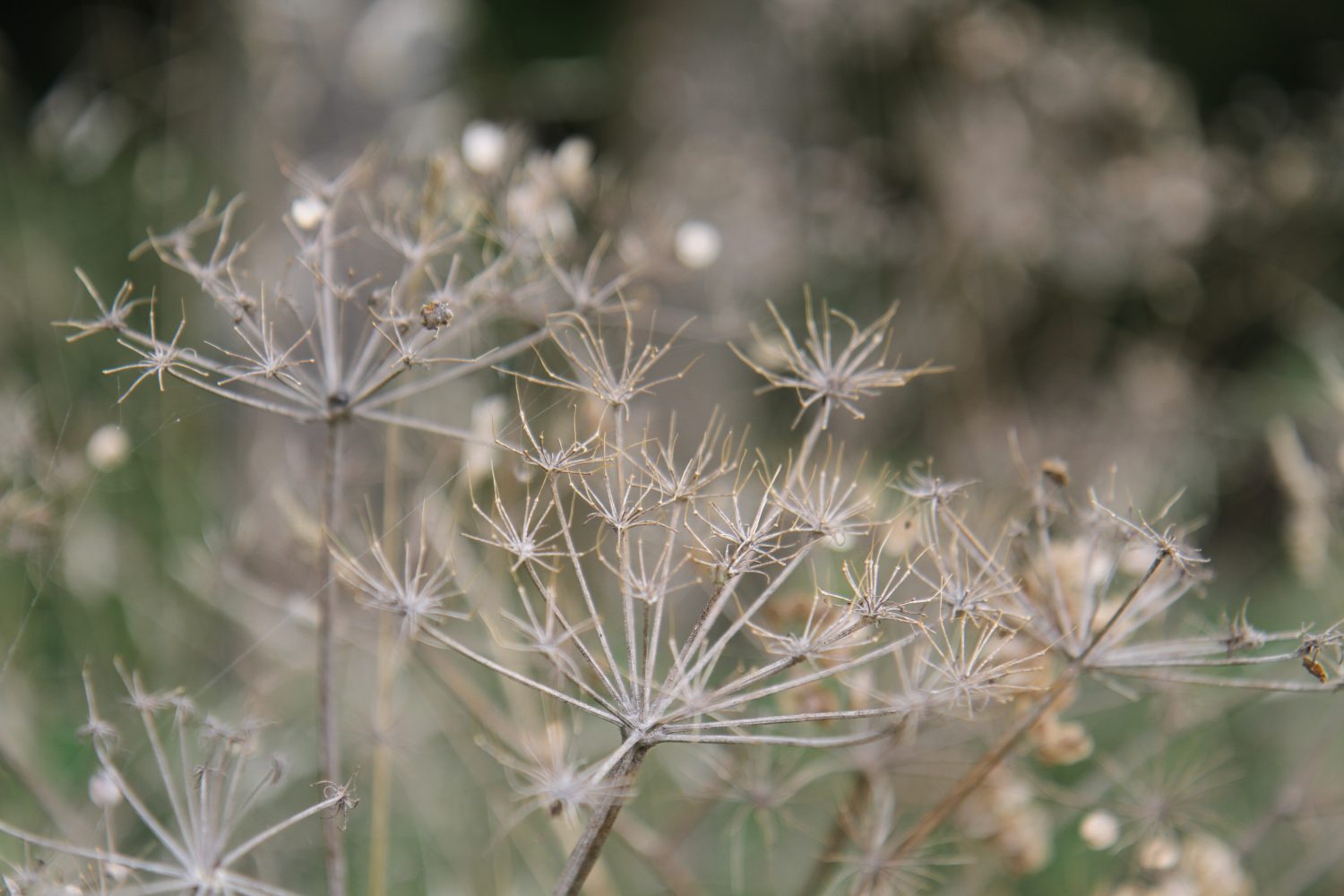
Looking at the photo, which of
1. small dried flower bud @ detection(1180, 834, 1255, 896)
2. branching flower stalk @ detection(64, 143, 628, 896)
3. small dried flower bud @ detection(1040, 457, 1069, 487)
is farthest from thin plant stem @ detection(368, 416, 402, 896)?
small dried flower bud @ detection(1180, 834, 1255, 896)

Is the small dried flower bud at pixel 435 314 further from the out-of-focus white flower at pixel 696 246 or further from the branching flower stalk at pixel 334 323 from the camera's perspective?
the out-of-focus white flower at pixel 696 246

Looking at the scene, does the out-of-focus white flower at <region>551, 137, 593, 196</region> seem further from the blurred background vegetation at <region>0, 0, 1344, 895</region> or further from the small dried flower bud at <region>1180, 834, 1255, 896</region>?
the small dried flower bud at <region>1180, 834, 1255, 896</region>

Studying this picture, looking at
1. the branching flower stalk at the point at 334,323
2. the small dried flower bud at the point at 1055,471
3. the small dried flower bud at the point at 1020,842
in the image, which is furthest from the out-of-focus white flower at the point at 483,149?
the small dried flower bud at the point at 1020,842

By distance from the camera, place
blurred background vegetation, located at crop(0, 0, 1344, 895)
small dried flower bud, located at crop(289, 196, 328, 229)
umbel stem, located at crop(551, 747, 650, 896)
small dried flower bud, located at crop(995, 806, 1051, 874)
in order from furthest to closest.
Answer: blurred background vegetation, located at crop(0, 0, 1344, 895) → small dried flower bud, located at crop(995, 806, 1051, 874) → small dried flower bud, located at crop(289, 196, 328, 229) → umbel stem, located at crop(551, 747, 650, 896)

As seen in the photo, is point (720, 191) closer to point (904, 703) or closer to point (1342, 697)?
point (1342, 697)

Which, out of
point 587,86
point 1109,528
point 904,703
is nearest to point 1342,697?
point 1109,528
